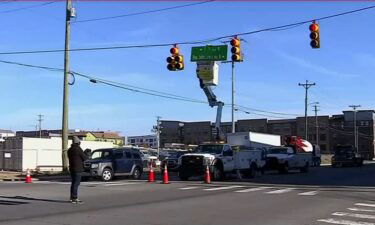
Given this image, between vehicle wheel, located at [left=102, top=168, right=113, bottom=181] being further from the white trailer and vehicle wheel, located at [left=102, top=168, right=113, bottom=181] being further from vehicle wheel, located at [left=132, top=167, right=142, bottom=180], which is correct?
the white trailer

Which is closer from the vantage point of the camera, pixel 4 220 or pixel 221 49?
pixel 4 220

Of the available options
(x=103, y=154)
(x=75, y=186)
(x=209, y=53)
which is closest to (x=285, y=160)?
(x=209, y=53)

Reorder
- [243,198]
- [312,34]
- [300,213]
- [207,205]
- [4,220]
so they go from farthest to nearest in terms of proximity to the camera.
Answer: [312,34] < [243,198] < [207,205] < [300,213] < [4,220]

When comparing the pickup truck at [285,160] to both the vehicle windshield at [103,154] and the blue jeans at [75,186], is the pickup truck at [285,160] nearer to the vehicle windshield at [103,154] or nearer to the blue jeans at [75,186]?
the vehicle windshield at [103,154]

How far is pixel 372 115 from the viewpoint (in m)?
151

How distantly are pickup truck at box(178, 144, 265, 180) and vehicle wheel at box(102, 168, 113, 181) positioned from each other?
3.50 meters

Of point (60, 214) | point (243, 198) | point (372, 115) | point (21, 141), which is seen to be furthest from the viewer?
point (372, 115)

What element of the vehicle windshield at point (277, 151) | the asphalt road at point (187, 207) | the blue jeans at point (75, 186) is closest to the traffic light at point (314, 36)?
the asphalt road at point (187, 207)

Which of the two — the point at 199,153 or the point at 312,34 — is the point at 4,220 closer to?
the point at 312,34

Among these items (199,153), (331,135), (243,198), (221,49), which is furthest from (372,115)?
(243,198)

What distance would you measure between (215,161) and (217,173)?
66cm

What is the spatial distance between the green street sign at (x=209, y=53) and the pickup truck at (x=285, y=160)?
7.86 metres

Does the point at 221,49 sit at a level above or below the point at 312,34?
above

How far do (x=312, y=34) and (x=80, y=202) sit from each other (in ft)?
40.5
